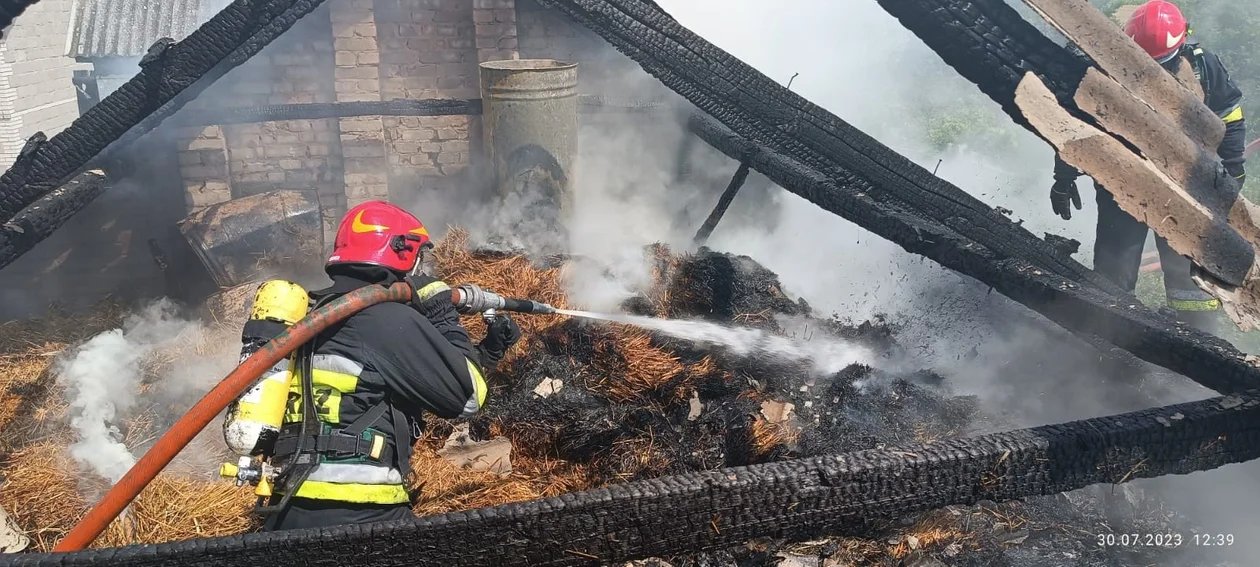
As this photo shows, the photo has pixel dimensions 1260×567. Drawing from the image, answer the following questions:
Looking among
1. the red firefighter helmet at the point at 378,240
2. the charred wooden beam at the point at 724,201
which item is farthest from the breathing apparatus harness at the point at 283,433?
the charred wooden beam at the point at 724,201

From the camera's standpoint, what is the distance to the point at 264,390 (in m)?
2.65

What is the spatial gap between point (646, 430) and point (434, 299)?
1.61 metres

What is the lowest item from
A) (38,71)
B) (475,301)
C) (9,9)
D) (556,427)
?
(556,427)

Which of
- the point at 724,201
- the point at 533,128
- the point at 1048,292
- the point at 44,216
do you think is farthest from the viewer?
the point at 533,128

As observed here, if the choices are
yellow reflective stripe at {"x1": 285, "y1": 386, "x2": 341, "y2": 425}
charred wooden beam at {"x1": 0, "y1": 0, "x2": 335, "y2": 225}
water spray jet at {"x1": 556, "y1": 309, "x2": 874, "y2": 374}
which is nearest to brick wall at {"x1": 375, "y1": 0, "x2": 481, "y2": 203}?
charred wooden beam at {"x1": 0, "y1": 0, "x2": 335, "y2": 225}

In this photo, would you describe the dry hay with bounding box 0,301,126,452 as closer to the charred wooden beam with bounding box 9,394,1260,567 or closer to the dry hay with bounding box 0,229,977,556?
the dry hay with bounding box 0,229,977,556

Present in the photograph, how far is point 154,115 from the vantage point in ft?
19.1

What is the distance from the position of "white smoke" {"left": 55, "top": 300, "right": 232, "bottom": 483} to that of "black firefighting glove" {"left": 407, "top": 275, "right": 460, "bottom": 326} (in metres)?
2.57

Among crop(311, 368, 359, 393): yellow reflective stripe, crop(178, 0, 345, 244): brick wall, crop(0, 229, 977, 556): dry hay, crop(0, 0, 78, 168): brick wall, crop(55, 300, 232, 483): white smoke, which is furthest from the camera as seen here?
crop(0, 0, 78, 168): brick wall

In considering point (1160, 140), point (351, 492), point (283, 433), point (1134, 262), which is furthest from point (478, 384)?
point (1134, 262)

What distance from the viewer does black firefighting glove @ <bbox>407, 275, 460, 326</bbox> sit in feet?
10.7

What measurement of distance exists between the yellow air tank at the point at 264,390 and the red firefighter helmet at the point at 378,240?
0.74ft

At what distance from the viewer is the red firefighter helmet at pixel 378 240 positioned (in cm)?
292

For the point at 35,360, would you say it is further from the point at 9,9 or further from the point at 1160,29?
the point at 1160,29
